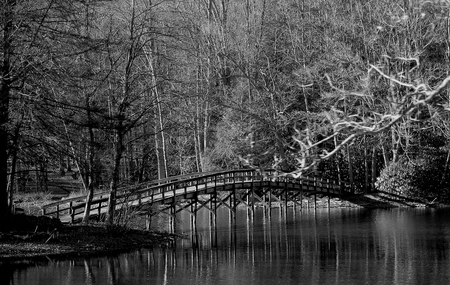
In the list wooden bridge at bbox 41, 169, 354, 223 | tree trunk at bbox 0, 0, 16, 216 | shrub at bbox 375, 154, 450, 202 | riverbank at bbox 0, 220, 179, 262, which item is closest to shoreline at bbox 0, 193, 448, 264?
riverbank at bbox 0, 220, 179, 262

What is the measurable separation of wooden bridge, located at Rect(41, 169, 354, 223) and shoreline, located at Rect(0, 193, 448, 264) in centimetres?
146

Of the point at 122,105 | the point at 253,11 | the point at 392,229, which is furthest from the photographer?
the point at 253,11

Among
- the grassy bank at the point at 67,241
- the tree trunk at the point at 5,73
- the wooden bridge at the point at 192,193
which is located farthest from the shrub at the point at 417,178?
the tree trunk at the point at 5,73

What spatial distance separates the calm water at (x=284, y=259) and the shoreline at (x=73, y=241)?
0.67 metres

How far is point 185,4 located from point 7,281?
3494cm

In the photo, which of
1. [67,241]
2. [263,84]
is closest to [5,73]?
[67,241]

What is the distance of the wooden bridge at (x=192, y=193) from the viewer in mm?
27469

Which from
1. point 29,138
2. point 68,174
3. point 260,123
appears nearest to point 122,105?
point 29,138

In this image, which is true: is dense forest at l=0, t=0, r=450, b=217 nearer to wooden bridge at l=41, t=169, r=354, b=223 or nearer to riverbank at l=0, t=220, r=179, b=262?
wooden bridge at l=41, t=169, r=354, b=223

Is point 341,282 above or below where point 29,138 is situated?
below

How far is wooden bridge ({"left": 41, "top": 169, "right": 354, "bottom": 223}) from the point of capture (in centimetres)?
2747

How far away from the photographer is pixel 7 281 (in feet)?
57.5

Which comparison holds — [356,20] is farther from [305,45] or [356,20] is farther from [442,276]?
[442,276]

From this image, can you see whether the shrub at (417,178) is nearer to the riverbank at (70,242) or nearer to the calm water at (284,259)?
the calm water at (284,259)
